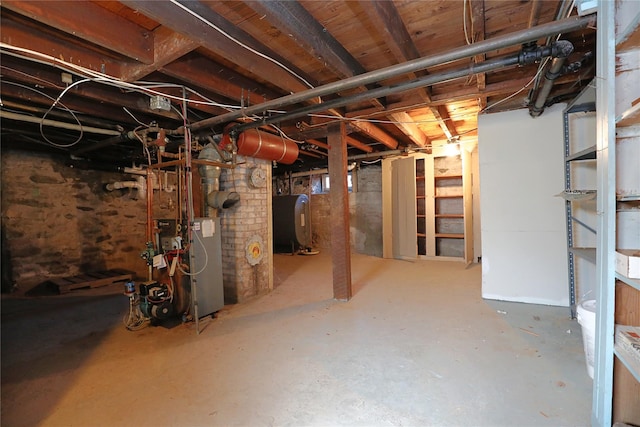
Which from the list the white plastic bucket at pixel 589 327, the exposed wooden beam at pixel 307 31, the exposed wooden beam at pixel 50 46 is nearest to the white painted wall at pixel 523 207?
the white plastic bucket at pixel 589 327

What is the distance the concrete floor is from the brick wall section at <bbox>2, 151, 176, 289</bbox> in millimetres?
1281

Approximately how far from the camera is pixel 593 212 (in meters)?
2.52

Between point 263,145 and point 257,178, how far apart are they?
19.5 inches

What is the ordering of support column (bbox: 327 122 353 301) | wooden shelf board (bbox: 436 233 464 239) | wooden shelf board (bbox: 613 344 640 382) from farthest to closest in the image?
wooden shelf board (bbox: 436 233 464 239) → support column (bbox: 327 122 353 301) → wooden shelf board (bbox: 613 344 640 382)

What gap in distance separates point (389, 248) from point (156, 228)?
4.24m

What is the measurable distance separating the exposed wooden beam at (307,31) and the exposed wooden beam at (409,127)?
1.37 meters

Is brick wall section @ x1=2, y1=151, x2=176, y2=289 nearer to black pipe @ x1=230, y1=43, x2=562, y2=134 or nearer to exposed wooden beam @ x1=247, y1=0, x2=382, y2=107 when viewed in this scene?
black pipe @ x1=230, y1=43, x2=562, y2=134

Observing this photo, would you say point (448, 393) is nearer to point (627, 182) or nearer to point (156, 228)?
point (627, 182)

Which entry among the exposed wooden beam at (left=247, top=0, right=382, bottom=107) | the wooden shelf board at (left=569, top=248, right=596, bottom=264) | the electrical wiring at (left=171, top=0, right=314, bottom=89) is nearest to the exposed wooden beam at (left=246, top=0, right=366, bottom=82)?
the exposed wooden beam at (left=247, top=0, right=382, bottom=107)

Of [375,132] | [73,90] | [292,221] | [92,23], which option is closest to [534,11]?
[92,23]

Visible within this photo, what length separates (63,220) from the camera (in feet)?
14.1

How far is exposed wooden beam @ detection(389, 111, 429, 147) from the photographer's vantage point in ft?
11.1

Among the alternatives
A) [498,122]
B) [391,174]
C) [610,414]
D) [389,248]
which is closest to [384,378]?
[610,414]

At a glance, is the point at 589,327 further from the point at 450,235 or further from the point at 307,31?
the point at 450,235
